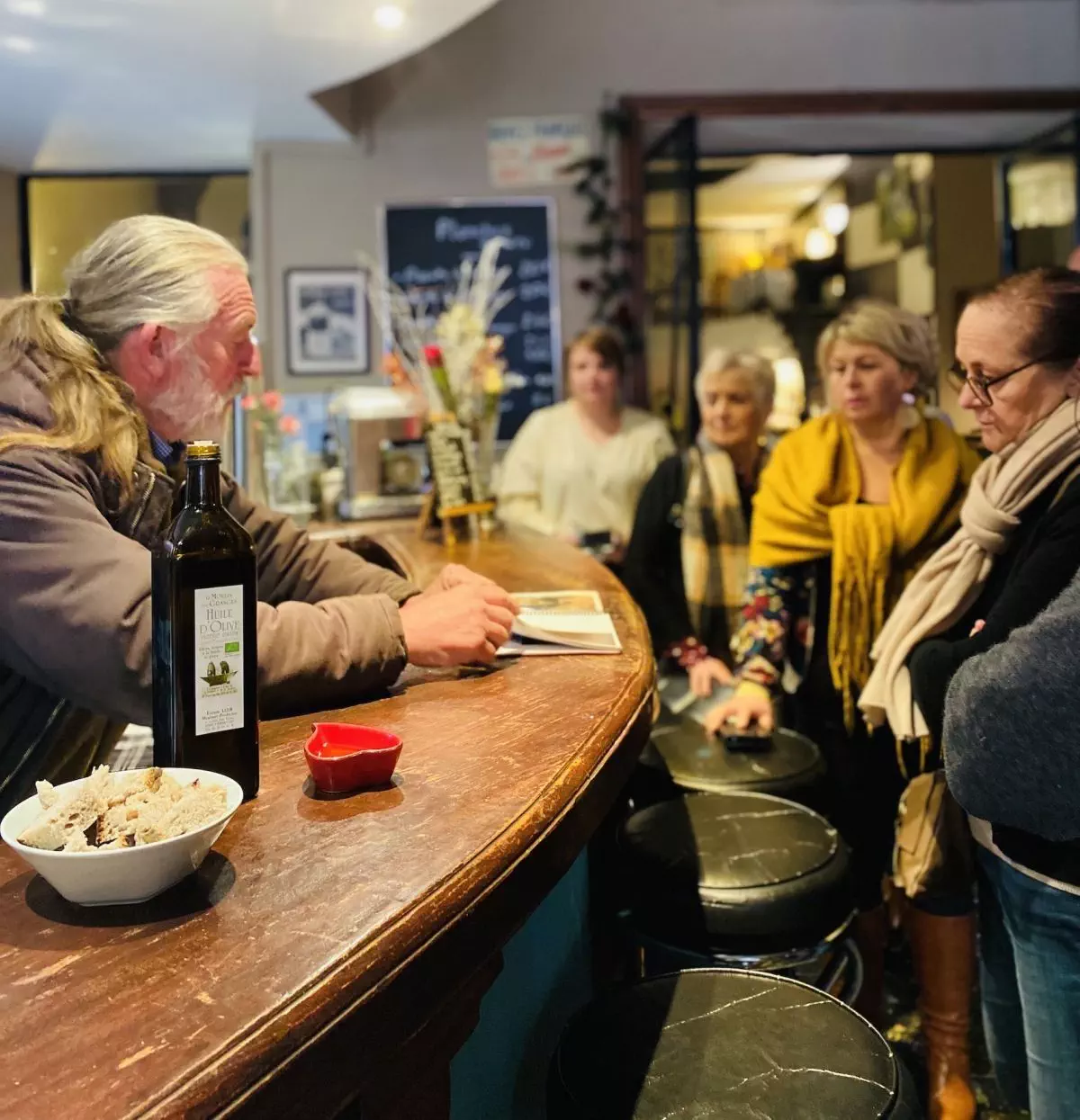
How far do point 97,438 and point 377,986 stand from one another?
773 millimetres

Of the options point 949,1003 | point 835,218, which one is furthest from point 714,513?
point 835,218

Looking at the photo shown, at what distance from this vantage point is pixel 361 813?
953mm

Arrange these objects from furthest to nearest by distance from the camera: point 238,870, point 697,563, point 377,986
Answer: point 697,563 → point 238,870 → point 377,986

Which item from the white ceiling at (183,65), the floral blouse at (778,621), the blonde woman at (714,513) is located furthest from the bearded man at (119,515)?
the white ceiling at (183,65)

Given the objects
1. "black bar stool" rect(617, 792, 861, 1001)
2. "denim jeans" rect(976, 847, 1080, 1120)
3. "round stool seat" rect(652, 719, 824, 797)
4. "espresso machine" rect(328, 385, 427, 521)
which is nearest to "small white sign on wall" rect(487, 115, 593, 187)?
"espresso machine" rect(328, 385, 427, 521)

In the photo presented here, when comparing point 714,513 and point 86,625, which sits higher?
point 714,513

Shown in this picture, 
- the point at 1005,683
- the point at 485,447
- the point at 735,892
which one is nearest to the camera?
the point at 1005,683

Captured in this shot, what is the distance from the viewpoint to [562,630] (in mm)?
1608

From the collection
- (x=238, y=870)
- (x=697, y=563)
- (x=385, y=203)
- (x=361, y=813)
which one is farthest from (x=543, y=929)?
Result: (x=385, y=203)

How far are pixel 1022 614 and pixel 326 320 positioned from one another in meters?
3.91

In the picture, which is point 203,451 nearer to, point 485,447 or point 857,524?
point 857,524

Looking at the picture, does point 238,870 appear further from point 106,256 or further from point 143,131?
point 143,131

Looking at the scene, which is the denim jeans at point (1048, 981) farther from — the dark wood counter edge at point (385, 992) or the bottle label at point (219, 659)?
the bottle label at point (219, 659)

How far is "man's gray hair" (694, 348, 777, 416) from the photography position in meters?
2.85
